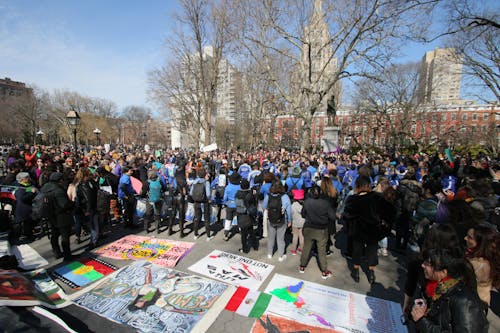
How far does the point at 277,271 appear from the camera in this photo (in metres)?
4.70

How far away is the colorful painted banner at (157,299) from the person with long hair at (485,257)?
10.7 feet

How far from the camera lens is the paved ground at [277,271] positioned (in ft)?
10.7

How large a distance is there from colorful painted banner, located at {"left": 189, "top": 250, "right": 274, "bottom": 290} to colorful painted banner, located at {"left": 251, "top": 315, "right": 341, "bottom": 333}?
802mm

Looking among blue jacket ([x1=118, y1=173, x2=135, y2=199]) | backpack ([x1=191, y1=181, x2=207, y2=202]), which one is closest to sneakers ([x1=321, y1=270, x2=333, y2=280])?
backpack ([x1=191, y1=181, x2=207, y2=202])

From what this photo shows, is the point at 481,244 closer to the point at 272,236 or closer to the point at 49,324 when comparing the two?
the point at 272,236

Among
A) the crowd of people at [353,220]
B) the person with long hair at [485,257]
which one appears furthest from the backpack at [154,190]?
the person with long hair at [485,257]

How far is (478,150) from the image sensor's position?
63.6 ft

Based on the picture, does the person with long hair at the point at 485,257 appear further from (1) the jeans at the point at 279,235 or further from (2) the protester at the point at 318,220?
(1) the jeans at the point at 279,235

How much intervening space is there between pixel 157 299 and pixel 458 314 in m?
3.69

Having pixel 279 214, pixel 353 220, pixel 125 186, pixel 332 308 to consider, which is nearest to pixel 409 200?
pixel 353 220

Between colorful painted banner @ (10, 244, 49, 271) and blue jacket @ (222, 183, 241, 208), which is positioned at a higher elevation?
blue jacket @ (222, 183, 241, 208)

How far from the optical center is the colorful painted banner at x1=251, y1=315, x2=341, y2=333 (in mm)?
3138

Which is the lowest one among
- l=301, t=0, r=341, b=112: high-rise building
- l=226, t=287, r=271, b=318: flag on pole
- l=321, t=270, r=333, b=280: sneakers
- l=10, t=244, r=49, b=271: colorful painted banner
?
l=321, t=270, r=333, b=280: sneakers

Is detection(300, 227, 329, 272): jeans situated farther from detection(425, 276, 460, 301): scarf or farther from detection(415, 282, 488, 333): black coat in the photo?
detection(415, 282, 488, 333): black coat
